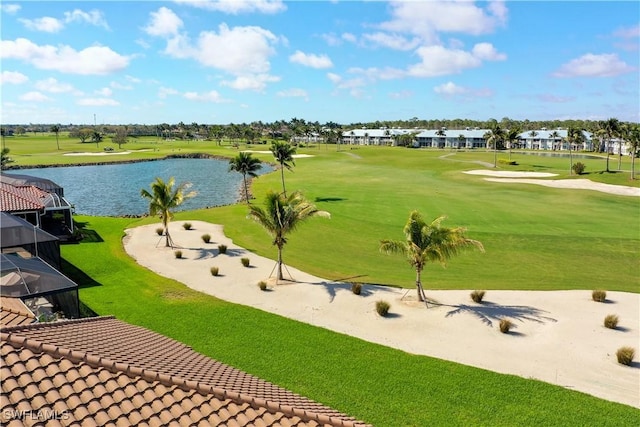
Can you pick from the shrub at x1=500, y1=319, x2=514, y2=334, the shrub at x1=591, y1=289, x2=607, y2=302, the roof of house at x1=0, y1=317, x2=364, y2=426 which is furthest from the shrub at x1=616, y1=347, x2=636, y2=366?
the roof of house at x1=0, y1=317, x2=364, y2=426

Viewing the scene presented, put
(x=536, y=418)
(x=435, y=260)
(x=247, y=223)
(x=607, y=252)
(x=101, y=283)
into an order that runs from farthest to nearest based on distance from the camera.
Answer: (x=247, y=223)
(x=607, y=252)
(x=101, y=283)
(x=435, y=260)
(x=536, y=418)

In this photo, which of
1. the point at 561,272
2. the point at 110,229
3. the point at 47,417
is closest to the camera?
the point at 47,417

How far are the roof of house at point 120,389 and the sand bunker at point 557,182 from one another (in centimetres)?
7386

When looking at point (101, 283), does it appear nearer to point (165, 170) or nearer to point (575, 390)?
point (575, 390)

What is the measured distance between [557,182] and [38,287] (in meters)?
80.0

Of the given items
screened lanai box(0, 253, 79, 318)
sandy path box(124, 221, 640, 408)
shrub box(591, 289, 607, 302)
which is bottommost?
sandy path box(124, 221, 640, 408)

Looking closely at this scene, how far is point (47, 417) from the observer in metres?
6.76

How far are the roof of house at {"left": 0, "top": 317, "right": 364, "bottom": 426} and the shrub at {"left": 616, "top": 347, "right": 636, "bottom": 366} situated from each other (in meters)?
15.7

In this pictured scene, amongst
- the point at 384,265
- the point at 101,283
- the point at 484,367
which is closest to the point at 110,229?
the point at 101,283

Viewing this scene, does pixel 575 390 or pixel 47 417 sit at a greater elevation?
pixel 47 417

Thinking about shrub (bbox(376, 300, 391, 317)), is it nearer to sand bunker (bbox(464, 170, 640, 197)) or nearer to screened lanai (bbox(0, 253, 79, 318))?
screened lanai (bbox(0, 253, 79, 318))

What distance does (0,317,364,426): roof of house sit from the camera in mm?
7184

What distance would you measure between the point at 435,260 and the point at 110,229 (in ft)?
108

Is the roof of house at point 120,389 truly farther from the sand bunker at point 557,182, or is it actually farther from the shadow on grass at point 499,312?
the sand bunker at point 557,182
